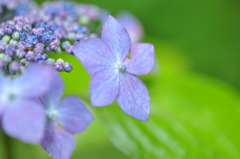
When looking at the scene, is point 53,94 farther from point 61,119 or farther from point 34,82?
point 34,82

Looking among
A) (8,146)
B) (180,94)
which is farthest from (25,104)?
(180,94)

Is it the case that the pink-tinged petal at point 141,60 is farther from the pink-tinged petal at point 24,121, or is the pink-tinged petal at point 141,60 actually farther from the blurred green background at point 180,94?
the blurred green background at point 180,94

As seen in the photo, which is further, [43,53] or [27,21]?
[27,21]

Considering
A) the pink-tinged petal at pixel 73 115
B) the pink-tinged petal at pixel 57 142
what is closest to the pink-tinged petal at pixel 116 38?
the pink-tinged petal at pixel 73 115

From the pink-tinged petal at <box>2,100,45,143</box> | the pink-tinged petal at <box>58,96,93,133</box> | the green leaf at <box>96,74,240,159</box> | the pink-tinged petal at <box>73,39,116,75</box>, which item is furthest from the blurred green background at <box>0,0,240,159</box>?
the pink-tinged petal at <box>2,100,45,143</box>

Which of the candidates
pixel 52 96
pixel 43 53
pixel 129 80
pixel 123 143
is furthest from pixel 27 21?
pixel 123 143

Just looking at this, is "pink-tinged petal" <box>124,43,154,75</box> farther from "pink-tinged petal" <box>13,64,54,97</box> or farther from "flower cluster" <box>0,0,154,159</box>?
"pink-tinged petal" <box>13,64,54,97</box>

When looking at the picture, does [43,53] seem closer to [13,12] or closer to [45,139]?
[45,139]
